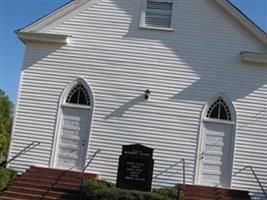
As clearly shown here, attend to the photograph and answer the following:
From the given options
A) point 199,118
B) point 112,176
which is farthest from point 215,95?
point 112,176

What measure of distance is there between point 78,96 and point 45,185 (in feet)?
10.8

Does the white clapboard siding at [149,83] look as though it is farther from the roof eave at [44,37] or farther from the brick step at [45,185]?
the brick step at [45,185]

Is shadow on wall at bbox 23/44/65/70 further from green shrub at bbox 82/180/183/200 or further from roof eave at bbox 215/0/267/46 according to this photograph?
roof eave at bbox 215/0/267/46

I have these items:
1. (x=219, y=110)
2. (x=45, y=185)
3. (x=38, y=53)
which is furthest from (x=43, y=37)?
(x=219, y=110)

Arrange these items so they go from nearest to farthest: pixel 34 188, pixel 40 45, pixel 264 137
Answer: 1. pixel 34 188
2. pixel 264 137
3. pixel 40 45

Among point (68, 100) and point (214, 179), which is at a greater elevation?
point (68, 100)

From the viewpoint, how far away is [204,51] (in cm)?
1802

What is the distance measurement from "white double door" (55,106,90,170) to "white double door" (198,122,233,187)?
3.79m

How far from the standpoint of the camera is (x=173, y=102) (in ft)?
58.3

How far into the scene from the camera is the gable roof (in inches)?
694

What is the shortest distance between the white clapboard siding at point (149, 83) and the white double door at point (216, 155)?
24 centimetres

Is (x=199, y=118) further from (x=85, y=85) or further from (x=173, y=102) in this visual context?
(x=85, y=85)

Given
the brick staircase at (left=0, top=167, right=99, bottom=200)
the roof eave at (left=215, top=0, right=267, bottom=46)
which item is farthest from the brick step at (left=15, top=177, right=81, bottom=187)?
the roof eave at (left=215, top=0, right=267, bottom=46)

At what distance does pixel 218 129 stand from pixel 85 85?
14.9ft
